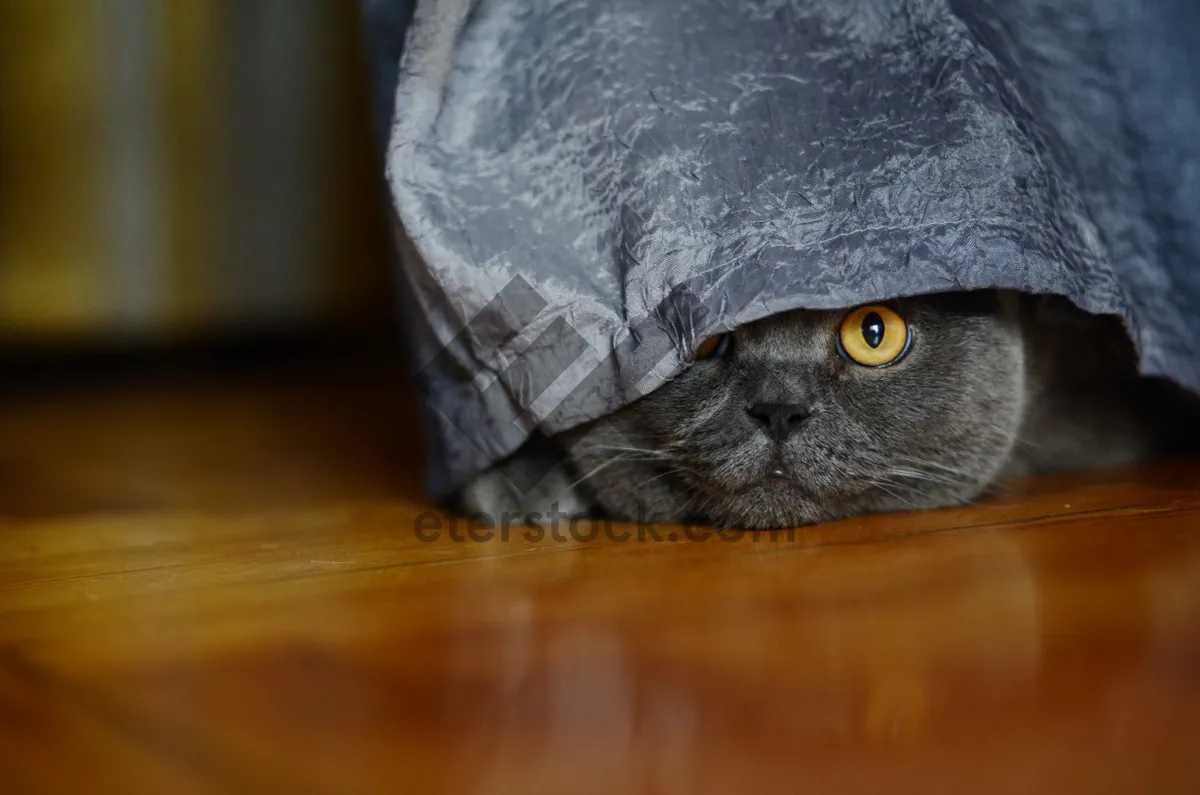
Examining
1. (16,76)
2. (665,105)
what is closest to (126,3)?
(16,76)

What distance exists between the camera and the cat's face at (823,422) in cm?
125

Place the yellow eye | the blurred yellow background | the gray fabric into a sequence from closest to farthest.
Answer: the gray fabric → the yellow eye → the blurred yellow background

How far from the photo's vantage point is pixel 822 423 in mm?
1251

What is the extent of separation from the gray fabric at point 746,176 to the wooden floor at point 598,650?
0.19 m

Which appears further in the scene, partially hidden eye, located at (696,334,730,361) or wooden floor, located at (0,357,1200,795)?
partially hidden eye, located at (696,334,730,361)

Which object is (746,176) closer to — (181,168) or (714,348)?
(714,348)

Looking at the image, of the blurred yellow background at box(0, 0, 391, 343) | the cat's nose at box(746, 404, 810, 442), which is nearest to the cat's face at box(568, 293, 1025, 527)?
the cat's nose at box(746, 404, 810, 442)

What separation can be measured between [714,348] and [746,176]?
0.61ft

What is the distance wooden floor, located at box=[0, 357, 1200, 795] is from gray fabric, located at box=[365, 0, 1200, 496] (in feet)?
0.64

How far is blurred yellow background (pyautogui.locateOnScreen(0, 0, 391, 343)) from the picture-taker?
7.25 feet

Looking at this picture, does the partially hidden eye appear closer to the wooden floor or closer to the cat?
the cat

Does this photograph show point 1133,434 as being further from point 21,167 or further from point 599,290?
point 21,167
